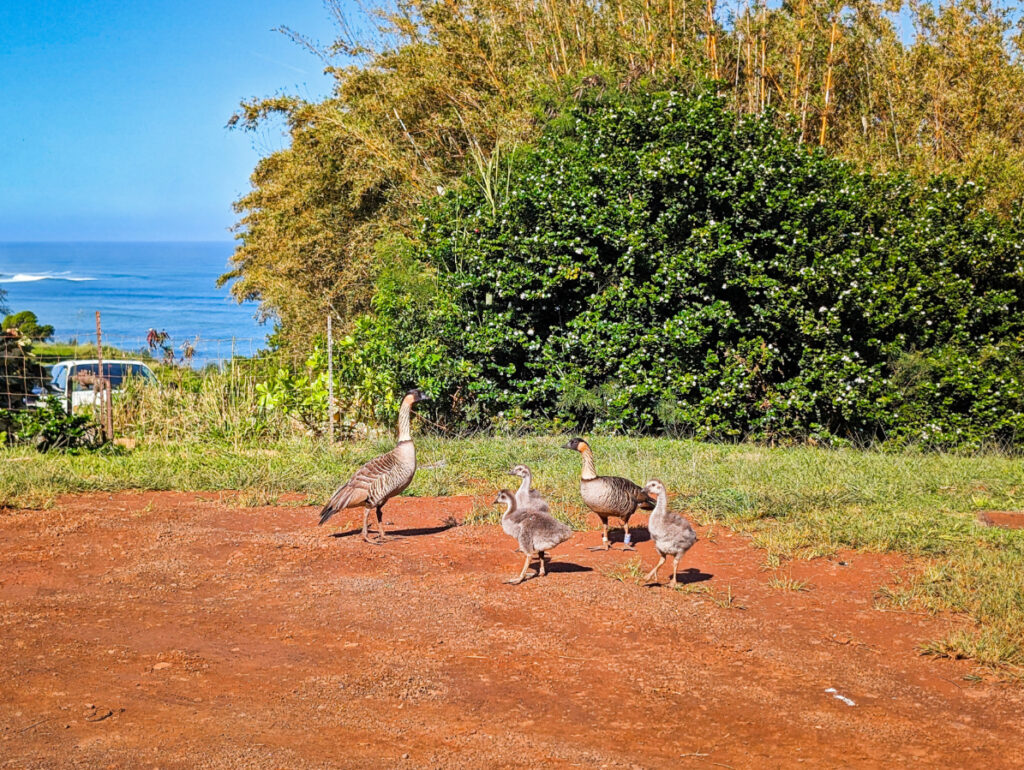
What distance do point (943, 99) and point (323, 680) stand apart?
48.2 feet

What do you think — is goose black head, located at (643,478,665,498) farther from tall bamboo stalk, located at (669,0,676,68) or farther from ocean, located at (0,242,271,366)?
ocean, located at (0,242,271,366)

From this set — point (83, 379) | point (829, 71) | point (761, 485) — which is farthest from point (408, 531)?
point (829, 71)

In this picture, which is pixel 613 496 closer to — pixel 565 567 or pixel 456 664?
pixel 565 567

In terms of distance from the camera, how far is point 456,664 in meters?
5.55

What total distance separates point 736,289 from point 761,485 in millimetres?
4154

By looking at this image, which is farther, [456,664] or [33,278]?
[33,278]

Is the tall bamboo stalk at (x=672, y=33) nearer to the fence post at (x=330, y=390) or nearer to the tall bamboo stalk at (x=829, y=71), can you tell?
the tall bamboo stalk at (x=829, y=71)

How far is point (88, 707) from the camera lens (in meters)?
4.95

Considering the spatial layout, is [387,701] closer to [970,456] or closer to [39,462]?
[39,462]

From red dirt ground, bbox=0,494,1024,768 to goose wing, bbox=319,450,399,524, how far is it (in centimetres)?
35

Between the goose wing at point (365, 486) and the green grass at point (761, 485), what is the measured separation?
4.08ft

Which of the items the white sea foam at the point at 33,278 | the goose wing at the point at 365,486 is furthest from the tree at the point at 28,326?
the white sea foam at the point at 33,278

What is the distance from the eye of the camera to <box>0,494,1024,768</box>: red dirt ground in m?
4.57

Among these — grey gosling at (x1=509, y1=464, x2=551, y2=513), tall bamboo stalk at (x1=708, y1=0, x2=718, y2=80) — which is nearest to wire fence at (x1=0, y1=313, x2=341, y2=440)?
grey gosling at (x1=509, y1=464, x2=551, y2=513)
